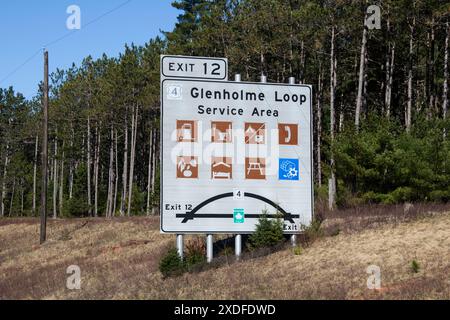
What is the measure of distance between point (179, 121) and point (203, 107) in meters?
0.87

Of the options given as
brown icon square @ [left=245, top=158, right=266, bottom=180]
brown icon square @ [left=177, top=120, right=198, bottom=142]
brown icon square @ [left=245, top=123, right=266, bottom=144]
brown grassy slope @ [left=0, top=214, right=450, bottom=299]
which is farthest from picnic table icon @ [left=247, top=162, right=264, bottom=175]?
brown grassy slope @ [left=0, top=214, right=450, bottom=299]

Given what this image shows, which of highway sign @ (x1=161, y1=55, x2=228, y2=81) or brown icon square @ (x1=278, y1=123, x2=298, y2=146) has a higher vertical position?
highway sign @ (x1=161, y1=55, x2=228, y2=81)

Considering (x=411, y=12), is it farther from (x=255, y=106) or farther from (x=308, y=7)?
(x=255, y=106)

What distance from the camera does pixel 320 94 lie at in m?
50.1

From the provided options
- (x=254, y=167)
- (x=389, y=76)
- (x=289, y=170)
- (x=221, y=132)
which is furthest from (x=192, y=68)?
(x=389, y=76)

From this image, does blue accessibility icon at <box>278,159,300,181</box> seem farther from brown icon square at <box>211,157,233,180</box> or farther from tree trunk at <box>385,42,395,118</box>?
tree trunk at <box>385,42,395,118</box>

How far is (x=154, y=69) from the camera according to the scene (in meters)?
62.4

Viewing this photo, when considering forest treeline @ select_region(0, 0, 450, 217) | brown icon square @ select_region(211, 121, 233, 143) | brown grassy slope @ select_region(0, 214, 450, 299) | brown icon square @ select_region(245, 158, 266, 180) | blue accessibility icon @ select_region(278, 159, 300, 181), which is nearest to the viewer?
brown grassy slope @ select_region(0, 214, 450, 299)

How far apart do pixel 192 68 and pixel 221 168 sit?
3214 millimetres

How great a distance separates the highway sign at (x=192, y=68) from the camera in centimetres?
2091

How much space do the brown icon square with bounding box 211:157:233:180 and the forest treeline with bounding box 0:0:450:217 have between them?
15.4 ft

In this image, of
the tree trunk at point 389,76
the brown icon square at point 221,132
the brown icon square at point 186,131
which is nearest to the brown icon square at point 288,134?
the brown icon square at point 221,132

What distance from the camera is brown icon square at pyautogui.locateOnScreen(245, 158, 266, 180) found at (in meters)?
21.0

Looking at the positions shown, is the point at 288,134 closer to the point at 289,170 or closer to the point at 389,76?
the point at 289,170
